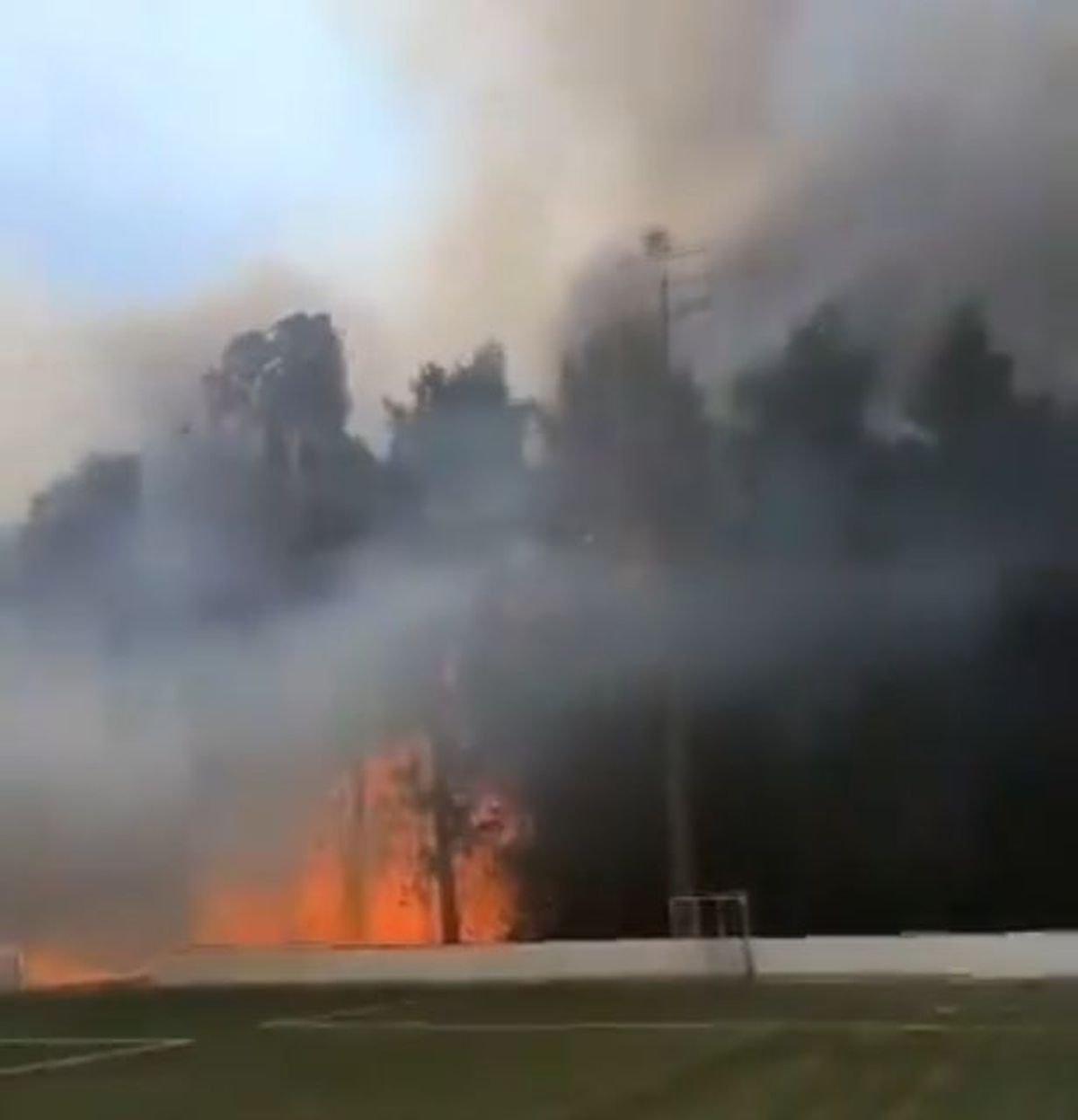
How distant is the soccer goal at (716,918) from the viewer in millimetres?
17797

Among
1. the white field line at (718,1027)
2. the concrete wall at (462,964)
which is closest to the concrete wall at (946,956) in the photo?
the concrete wall at (462,964)

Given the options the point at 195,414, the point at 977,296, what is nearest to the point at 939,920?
the point at 977,296

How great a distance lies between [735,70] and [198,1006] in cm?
895

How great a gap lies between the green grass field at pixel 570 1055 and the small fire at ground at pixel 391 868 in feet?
6.80

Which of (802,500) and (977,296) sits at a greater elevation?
(977,296)

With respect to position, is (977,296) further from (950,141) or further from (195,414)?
(195,414)

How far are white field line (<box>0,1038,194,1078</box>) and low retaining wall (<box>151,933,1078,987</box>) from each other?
543 centimetres

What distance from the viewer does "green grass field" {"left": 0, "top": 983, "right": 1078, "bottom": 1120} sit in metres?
9.12

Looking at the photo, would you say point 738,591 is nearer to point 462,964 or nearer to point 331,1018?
point 462,964

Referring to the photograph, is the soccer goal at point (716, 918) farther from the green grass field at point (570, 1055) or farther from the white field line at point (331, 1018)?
the white field line at point (331, 1018)

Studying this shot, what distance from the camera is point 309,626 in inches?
757

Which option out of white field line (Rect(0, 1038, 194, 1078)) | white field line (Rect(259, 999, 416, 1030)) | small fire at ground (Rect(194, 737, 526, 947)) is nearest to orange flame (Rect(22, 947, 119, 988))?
small fire at ground (Rect(194, 737, 526, 947))

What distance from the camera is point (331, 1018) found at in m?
14.4

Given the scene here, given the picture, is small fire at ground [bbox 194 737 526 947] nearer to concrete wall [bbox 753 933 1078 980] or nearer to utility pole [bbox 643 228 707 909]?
utility pole [bbox 643 228 707 909]
